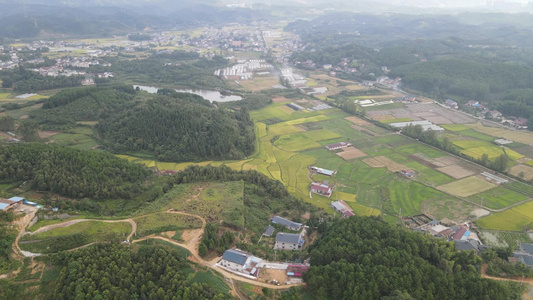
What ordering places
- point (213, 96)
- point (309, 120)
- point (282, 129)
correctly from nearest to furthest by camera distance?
point (282, 129) < point (309, 120) < point (213, 96)

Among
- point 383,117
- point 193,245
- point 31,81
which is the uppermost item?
point 31,81

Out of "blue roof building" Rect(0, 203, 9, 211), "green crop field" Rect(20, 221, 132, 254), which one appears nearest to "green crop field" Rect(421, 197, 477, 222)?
"green crop field" Rect(20, 221, 132, 254)

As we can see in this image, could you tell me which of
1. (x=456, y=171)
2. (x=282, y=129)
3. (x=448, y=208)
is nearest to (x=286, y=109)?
(x=282, y=129)

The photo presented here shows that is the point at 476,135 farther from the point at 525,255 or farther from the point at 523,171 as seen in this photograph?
the point at 525,255

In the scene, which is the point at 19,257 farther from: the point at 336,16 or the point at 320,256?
the point at 336,16

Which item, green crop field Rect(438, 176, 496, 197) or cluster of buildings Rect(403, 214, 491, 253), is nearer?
cluster of buildings Rect(403, 214, 491, 253)

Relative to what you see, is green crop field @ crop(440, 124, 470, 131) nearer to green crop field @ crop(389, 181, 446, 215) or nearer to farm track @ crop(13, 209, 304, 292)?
green crop field @ crop(389, 181, 446, 215)

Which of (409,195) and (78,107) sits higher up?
(78,107)

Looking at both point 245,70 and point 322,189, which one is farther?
point 245,70

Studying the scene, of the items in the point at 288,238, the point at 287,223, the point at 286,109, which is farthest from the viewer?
the point at 286,109
